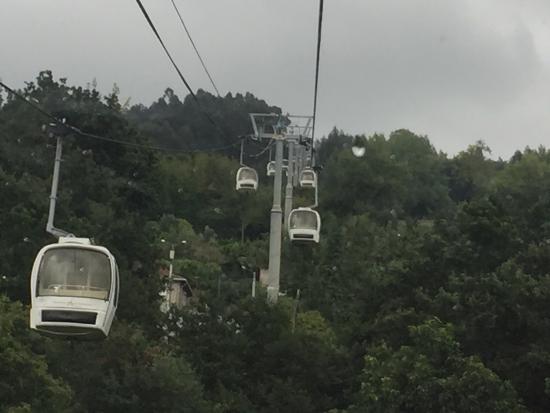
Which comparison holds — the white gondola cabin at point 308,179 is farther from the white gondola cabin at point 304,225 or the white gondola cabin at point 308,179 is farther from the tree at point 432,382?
the tree at point 432,382

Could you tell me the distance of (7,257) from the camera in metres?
33.8

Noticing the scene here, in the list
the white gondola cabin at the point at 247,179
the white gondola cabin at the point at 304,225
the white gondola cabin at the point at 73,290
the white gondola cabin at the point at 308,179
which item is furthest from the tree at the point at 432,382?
the white gondola cabin at the point at 308,179

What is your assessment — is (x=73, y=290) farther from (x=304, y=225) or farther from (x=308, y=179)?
(x=308, y=179)

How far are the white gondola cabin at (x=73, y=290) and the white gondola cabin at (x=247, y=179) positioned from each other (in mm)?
16330

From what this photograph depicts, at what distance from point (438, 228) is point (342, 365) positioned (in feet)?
23.1

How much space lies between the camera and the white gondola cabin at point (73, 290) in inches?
510

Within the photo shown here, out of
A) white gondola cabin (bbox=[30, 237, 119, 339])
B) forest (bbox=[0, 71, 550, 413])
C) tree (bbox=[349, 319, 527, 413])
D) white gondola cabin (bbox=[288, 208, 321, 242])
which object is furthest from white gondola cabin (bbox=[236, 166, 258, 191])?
white gondola cabin (bbox=[30, 237, 119, 339])

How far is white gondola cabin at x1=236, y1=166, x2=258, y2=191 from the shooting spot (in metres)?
29.6

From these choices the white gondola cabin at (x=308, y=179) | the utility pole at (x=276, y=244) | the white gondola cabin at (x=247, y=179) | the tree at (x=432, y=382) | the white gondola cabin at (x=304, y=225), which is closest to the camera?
the tree at (x=432, y=382)

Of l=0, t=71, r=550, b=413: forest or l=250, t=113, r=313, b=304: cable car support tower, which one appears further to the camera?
l=250, t=113, r=313, b=304: cable car support tower

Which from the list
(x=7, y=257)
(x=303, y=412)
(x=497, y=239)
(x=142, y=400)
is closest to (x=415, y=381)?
(x=303, y=412)

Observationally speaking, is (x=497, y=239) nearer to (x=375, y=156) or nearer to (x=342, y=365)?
(x=342, y=365)

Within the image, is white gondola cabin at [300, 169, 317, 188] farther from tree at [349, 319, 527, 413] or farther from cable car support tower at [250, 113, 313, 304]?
tree at [349, 319, 527, 413]

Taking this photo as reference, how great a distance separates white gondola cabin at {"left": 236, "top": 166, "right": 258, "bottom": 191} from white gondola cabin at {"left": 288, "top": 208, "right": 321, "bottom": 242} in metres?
2.91
